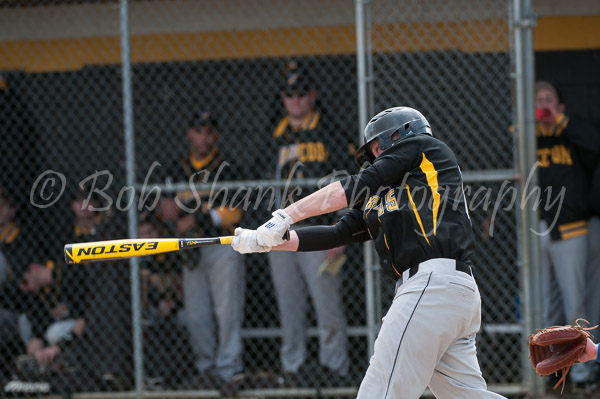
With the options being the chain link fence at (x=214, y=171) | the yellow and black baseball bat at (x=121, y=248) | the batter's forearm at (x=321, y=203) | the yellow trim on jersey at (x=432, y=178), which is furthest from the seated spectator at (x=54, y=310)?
the yellow trim on jersey at (x=432, y=178)

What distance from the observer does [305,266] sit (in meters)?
5.54

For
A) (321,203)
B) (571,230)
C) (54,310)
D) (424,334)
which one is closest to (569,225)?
(571,230)

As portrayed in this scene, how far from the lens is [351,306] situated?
611 centimetres

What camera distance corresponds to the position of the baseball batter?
3305mm

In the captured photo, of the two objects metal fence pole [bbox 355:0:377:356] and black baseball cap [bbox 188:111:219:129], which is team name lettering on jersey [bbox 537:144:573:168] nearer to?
metal fence pole [bbox 355:0:377:356]

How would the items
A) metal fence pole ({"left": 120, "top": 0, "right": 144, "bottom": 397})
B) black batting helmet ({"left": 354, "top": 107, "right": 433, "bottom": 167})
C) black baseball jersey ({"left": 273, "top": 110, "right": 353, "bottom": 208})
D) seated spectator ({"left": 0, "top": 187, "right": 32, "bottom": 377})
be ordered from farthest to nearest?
seated spectator ({"left": 0, "top": 187, "right": 32, "bottom": 377}), black baseball jersey ({"left": 273, "top": 110, "right": 353, "bottom": 208}), metal fence pole ({"left": 120, "top": 0, "right": 144, "bottom": 397}), black batting helmet ({"left": 354, "top": 107, "right": 433, "bottom": 167})

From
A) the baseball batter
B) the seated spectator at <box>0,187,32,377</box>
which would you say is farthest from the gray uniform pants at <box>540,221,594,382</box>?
the seated spectator at <box>0,187,32,377</box>

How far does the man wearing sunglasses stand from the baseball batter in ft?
6.36

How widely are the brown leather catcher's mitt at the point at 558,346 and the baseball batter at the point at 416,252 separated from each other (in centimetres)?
26

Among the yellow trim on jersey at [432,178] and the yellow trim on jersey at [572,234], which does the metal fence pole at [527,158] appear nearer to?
the yellow trim on jersey at [572,234]

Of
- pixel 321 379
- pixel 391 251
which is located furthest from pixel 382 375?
pixel 321 379

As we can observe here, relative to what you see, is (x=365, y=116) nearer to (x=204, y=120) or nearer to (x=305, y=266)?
(x=305, y=266)

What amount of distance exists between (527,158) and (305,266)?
5.53 ft

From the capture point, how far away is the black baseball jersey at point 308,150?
18.2 ft
